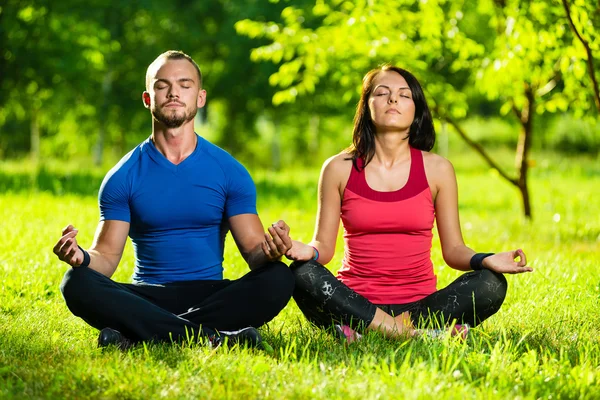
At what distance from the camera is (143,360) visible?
3.93 meters

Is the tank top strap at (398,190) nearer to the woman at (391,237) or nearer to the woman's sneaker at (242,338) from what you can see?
the woman at (391,237)

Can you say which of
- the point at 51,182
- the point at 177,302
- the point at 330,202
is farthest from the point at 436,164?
the point at 51,182

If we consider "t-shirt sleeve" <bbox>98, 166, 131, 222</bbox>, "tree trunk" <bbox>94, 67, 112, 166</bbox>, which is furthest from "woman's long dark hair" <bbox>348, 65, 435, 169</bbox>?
"tree trunk" <bbox>94, 67, 112, 166</bbox>

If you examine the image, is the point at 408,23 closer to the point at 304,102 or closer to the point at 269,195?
the point at 269,195

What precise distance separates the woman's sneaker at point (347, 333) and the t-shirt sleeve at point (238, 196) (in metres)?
0.81

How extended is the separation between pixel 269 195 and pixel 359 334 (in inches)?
338

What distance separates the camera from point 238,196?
4660 millimetres

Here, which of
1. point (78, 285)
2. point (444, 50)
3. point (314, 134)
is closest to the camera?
point (78, 285)

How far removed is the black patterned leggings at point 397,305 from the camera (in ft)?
14.7

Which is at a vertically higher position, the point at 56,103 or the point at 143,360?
the point at 56,103

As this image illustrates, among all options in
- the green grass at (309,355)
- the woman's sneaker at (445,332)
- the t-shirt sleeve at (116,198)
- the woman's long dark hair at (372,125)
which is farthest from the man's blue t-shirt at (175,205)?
the woman's sneaker at (445,332)

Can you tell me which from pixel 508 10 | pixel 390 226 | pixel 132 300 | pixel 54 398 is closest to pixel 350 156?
pixel 390 226

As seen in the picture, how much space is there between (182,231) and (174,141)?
0.51 m

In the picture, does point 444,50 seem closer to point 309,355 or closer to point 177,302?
point 177,302
